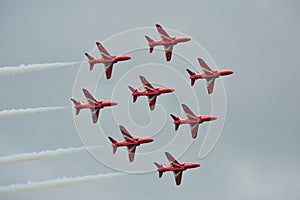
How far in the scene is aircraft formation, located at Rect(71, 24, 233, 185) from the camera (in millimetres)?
112312

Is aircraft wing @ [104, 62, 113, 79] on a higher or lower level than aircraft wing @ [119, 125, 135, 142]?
higher

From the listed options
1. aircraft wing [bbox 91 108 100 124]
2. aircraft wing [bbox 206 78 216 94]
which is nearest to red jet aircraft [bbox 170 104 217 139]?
aircraft wing [bbox 206 78 216 94]

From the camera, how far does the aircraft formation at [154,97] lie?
368 ft

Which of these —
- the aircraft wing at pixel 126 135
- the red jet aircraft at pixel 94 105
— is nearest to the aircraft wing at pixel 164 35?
the red jet aircraft at pixel 94 105

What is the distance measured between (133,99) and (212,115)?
484 inches

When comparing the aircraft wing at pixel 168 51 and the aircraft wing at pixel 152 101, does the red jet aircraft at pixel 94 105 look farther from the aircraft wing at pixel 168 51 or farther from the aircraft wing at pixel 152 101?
the aircraft wing at pixel 168 51

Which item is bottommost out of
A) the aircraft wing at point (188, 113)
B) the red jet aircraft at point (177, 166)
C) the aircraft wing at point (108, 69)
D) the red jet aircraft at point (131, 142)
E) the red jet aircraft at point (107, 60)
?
the red jet aircraft at point (177, 166)

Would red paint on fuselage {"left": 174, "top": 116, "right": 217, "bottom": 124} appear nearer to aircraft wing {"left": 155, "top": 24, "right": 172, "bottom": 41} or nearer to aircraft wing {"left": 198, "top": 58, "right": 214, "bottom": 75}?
aircraft wing {"left": 198, "top": 58, "right": 214, "bottom": 75}

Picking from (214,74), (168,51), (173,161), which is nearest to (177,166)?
(173,161)

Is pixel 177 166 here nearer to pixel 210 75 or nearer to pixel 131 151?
pixel 131 151

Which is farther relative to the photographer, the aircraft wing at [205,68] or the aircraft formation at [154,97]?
the aircraft wing at [205,68]

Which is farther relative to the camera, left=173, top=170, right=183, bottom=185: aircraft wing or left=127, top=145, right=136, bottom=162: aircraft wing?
left=173, top=170, right=183, bottom=185: aircraft wing

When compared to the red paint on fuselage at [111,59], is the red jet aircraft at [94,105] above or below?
below

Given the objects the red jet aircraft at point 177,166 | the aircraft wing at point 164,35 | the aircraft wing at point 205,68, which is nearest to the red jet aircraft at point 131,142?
the red jet aircraft at point 177,166
